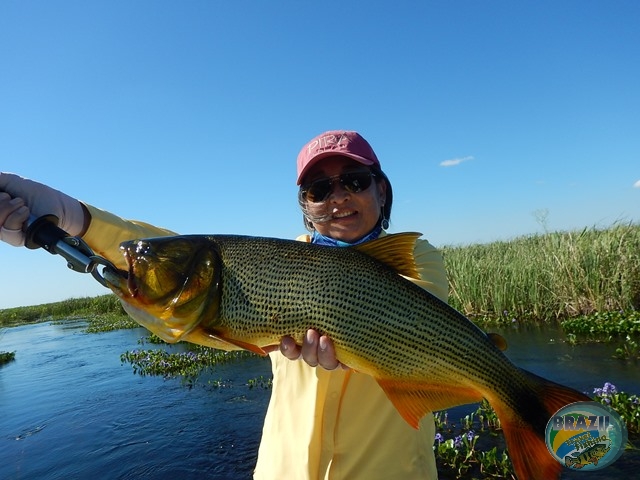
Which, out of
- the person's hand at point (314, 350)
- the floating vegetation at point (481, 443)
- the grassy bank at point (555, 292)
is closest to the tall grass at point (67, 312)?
the grassy bank at point (555, 292)

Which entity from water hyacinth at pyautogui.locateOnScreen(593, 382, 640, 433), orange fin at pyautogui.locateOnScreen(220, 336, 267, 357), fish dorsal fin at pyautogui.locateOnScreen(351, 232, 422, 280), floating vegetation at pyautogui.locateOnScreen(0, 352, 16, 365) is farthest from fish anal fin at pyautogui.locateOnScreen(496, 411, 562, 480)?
floating vegetation at pyautogui.locateOnScreen(0, 352, 16, 365)

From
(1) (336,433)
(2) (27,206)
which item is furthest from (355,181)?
(2) (27,206)

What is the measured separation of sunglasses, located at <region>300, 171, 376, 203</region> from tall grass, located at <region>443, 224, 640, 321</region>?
11016 millimetres

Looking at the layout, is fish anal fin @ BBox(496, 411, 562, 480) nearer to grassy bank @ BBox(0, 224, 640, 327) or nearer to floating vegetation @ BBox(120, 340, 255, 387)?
floating vegetation @ BBox(120, 340, 255, 387)

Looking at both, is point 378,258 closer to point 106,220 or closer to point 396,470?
point 396,470

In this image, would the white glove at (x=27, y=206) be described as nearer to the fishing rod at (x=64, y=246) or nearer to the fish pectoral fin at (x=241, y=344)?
the fishing rod at (x=64, y=246)

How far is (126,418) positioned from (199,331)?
818cm

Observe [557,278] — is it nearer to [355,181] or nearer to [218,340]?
[355,181]

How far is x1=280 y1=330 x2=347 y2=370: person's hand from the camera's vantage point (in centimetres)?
234

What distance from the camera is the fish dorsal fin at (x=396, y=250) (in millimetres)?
2578

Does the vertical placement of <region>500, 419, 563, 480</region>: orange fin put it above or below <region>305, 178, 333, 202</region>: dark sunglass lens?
below

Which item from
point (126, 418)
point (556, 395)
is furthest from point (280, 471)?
point (126, 418)

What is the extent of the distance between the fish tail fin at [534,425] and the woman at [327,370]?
20.2 inches

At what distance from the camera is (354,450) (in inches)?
96.2
